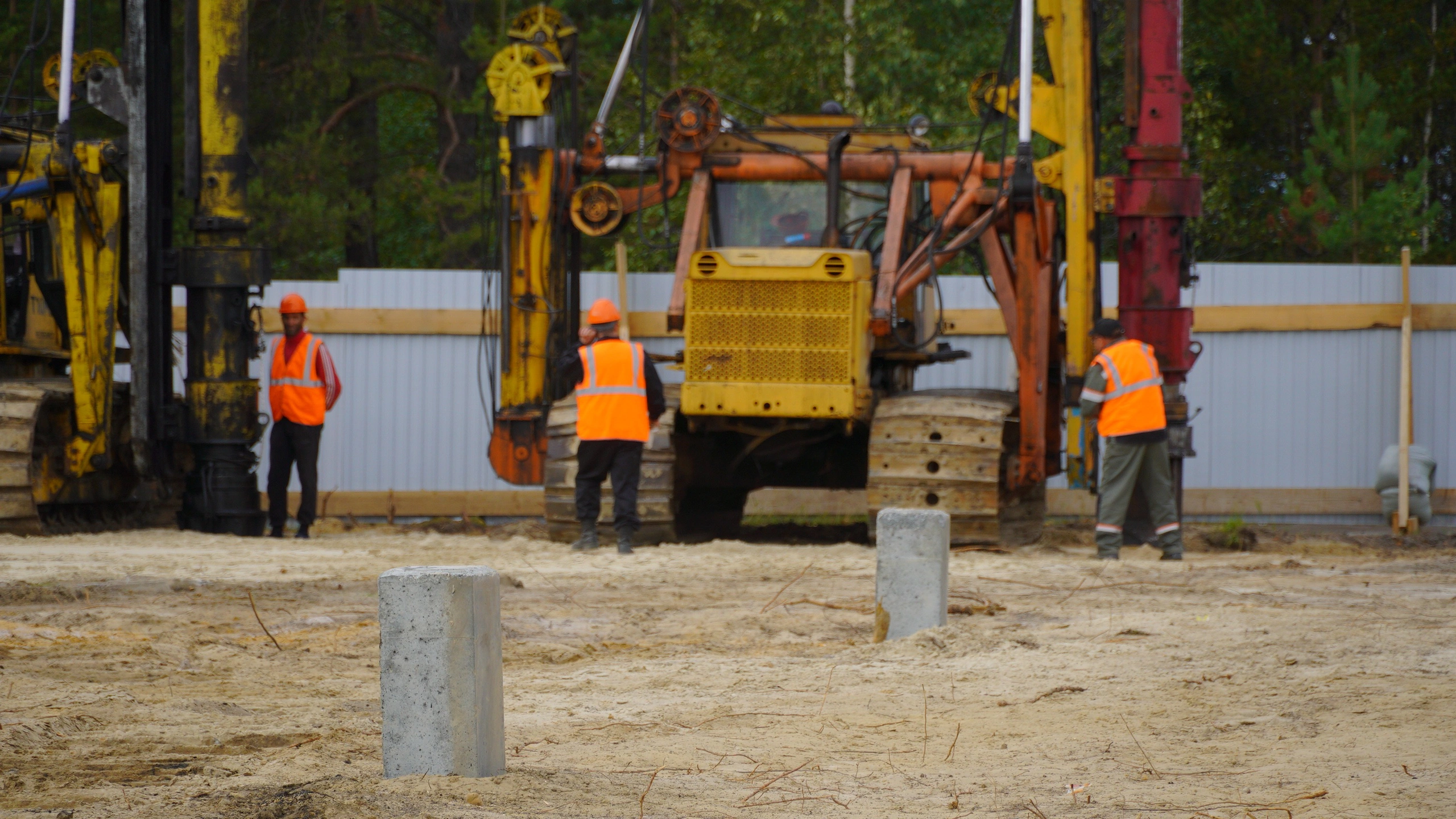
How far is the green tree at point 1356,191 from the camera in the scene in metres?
19.1

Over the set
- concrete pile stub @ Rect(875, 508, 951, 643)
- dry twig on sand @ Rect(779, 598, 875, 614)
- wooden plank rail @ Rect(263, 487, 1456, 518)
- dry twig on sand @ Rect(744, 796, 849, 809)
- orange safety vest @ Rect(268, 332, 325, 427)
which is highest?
orange safety vest @ Rect(268, 332, 325, 427)

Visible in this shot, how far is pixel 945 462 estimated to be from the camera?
1101cm

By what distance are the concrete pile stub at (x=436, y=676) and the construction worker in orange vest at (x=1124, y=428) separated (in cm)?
725

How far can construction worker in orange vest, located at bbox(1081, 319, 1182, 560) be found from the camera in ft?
36.6

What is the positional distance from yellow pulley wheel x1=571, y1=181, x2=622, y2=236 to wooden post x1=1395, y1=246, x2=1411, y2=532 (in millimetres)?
6682

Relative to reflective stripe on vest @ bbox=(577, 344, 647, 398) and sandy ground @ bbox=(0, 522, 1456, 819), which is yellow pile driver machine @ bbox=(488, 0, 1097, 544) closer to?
reflective stripe on vest @ bbox=(577, 344, 647, 398)

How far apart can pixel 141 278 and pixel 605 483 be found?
3.86m

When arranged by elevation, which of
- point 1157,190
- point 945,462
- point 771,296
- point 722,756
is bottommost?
point 722,756

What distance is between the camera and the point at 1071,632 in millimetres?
7504

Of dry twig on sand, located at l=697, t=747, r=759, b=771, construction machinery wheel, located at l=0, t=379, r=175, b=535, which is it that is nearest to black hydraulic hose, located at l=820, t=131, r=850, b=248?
construction machinery wheel, located at l=0, t=379, r=175, b=535

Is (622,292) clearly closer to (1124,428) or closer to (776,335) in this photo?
(776,335)

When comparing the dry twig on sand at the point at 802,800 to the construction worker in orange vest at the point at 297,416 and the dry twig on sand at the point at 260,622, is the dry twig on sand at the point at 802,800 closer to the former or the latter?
the dry twig on sand at the point at 260,622

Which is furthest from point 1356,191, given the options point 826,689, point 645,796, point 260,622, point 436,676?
point 436,676

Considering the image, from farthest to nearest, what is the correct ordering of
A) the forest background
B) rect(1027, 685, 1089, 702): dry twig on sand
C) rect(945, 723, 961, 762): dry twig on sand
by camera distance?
1. the forest background
2. rect(1027, 685, 1089, 702): dry twig on sand
3. rect(945, 723, 961, 762): dry twig on sand
